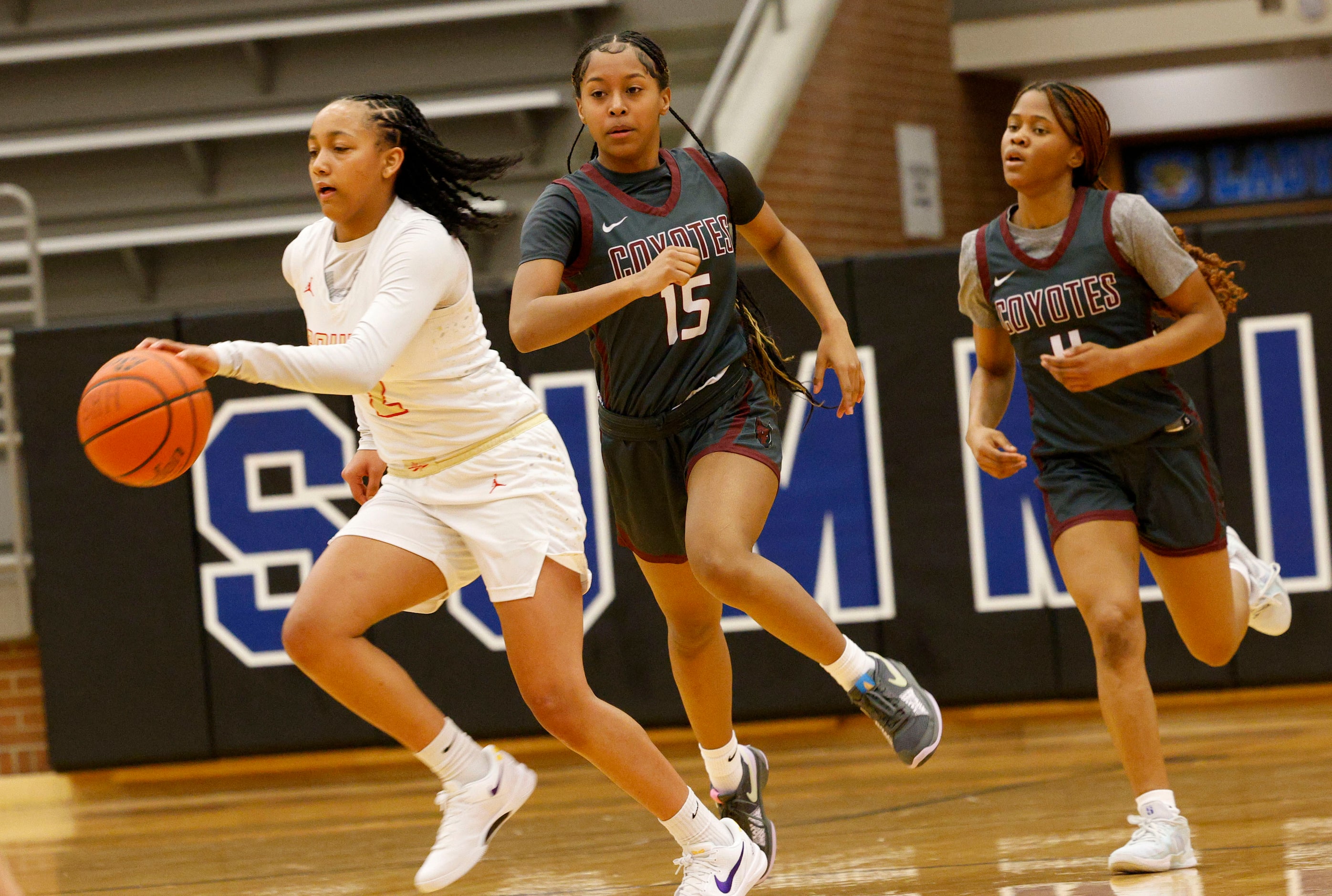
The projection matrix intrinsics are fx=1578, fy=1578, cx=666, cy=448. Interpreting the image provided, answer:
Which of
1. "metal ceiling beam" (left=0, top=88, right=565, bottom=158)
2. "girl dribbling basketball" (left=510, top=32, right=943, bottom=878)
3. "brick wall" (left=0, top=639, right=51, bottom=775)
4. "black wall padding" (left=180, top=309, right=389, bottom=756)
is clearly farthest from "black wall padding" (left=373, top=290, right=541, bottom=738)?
"girl dribbling basketball" (left=510, top=32, right=943, bottom=878)

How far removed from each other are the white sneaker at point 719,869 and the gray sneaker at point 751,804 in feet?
1.35

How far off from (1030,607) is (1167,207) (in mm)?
7378

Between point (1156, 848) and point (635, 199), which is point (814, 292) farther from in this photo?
point (1156, 848)

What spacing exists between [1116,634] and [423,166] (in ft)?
6.34

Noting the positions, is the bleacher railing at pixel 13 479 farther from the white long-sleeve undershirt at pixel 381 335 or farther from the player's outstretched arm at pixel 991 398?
the player's outstretched arm at pixel 991 398

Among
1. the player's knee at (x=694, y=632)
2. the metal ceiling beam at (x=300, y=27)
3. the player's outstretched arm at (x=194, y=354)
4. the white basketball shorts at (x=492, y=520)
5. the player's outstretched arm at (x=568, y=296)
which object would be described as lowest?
the player's knee at (x=694, y=632)

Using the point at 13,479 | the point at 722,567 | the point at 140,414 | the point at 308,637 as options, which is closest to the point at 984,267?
the point at 722,567

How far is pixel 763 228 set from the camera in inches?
160

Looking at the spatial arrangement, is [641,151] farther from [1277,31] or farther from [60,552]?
[1277,31]

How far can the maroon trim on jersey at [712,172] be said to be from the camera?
3920mm

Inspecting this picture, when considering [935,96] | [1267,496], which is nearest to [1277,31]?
[935,96]

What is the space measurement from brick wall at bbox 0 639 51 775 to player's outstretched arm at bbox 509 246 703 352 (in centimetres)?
408

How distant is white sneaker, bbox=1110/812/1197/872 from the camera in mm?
3615

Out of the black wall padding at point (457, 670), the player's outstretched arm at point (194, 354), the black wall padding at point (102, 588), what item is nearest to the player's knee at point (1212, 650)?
the player's outstretched arm at point (194, 354)
